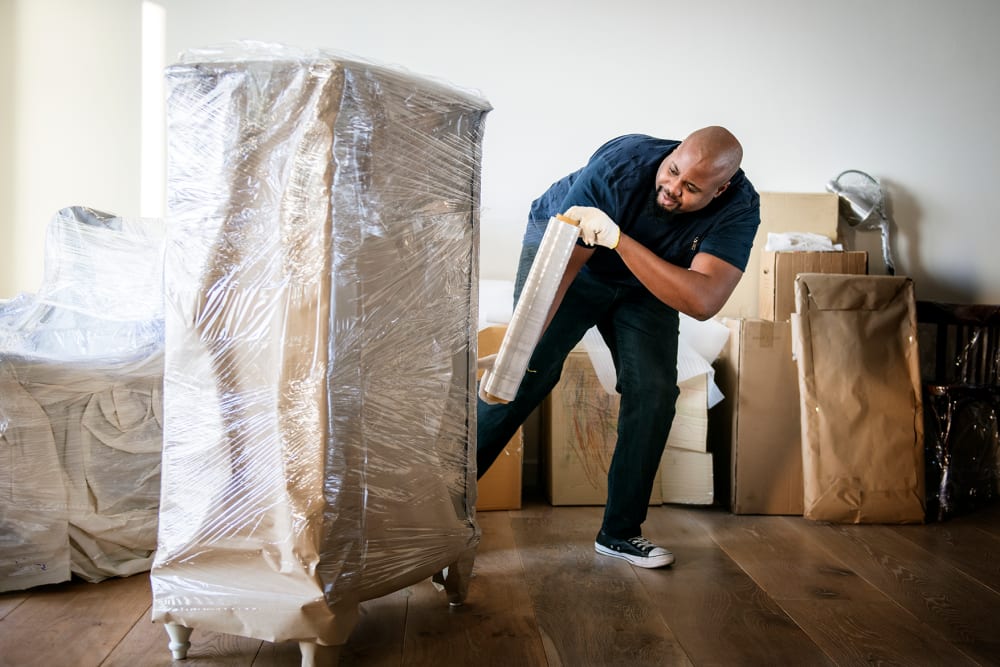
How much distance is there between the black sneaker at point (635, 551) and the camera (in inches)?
77.3

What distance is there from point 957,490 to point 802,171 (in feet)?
3.90

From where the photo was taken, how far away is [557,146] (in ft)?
9.62

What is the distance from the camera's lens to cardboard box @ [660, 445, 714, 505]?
2.62 m

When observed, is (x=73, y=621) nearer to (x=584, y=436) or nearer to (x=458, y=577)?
(x=458, y=577)

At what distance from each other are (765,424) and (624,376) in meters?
0.81

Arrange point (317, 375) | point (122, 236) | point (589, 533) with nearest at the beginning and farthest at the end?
1. point (317, 375)
2. point (122, 236)
3. point (589, 533)

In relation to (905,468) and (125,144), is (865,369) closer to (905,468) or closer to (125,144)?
(905,468)

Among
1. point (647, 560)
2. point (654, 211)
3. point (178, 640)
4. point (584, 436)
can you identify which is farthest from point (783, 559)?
point (178, 640)

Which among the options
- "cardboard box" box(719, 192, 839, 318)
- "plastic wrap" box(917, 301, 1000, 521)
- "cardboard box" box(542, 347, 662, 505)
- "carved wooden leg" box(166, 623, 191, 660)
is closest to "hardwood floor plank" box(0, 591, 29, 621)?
"carved wooden leg" box(166, 623, 191, 660)

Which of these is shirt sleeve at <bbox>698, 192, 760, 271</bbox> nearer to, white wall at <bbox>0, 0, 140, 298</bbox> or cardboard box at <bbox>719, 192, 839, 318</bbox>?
cardboard box at <bbox>719, 192, 839, 318</bbox>

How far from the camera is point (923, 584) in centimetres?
190

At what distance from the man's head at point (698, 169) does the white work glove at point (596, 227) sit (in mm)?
182

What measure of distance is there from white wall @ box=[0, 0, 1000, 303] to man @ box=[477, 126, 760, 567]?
3.17 feet

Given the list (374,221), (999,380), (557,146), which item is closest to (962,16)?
(999,380)
